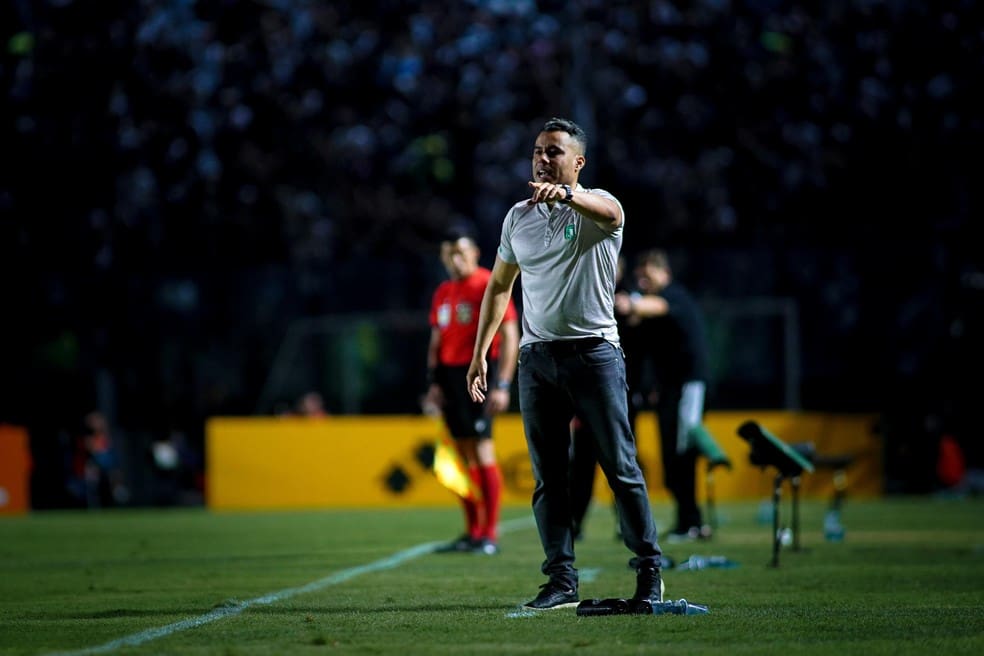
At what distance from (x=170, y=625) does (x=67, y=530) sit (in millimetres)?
10258

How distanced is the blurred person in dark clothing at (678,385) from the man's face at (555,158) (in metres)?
5.66

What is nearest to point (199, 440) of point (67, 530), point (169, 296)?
point (169, 296)

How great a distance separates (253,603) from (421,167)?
2483cm

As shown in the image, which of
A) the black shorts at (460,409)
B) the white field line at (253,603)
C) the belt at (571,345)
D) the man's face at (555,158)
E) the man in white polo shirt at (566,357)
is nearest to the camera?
the white field line at (253,603)

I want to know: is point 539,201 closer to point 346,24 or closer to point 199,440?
point 199,440

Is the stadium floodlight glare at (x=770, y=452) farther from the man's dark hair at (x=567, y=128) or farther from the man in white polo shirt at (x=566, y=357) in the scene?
the man's dark hair at (x=567, y=128)

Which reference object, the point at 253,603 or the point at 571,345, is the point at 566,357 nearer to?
the point at 571,345

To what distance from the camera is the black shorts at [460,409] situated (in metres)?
12.2

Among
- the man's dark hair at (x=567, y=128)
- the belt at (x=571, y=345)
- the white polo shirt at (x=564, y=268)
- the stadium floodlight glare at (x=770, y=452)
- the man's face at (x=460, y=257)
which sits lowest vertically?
the stadium floodlight glare at (x=770, y=452)

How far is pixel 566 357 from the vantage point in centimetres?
746

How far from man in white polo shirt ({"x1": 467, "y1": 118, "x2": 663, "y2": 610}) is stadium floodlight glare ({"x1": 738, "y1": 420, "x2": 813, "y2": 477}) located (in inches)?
116

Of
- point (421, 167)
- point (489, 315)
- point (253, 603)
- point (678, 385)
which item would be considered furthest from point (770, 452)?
point (421, 167)

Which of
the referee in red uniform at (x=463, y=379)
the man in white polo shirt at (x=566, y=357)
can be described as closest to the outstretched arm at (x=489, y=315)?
the man in white polo shirt at (x=566, y=357)

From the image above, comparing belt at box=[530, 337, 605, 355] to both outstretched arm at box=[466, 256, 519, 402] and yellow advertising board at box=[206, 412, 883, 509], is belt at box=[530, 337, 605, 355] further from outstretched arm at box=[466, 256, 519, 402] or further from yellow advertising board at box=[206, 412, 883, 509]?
yellow advertising board at box=[206, 412, 883, 509]
